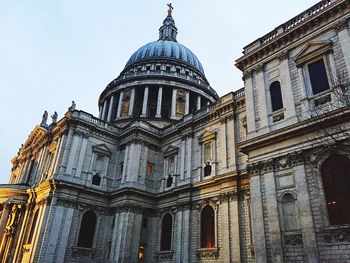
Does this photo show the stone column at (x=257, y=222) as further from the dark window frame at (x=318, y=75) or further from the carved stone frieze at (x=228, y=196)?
the dark window frame at (x=318, y=75)

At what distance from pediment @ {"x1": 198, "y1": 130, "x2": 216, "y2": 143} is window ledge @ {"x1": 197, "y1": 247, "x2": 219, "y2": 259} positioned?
9.65m

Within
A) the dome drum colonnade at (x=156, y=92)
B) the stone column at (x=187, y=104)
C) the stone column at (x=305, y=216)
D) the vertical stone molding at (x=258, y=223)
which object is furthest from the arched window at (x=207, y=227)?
the stone column at (x=187, y=104)

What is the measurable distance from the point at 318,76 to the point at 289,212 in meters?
8.19

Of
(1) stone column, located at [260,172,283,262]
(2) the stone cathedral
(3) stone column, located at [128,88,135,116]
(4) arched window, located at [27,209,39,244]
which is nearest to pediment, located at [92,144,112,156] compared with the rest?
(2) the stone cathedral

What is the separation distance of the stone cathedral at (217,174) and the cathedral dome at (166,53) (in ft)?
39.0

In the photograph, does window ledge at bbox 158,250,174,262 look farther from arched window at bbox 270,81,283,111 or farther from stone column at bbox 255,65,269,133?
arched window at bbox 270,81,283,111

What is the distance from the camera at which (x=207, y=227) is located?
2478cm

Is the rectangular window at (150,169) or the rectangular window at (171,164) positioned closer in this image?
the rectangular window at (171,164)

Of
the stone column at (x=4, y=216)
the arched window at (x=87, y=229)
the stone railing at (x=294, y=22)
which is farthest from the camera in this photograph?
the stone column at (x=4, y=216)

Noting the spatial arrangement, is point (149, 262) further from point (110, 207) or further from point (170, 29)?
point (170, 29)

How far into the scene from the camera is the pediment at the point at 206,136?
1089 inches

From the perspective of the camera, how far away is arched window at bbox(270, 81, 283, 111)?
19.2 metres

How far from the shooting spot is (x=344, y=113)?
48.7 ft

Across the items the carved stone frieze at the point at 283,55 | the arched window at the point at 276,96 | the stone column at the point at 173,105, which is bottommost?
the arched window at the point at 276,96
